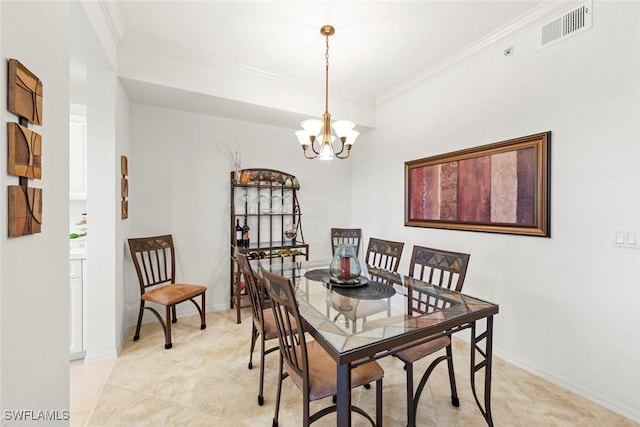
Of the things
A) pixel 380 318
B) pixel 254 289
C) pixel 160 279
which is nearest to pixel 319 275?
pixel 254 289

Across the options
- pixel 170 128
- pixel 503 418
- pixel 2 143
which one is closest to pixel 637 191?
pixel 503 418

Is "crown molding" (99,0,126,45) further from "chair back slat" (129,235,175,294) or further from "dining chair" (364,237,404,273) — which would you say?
"dining chair" (364,237,404,273)

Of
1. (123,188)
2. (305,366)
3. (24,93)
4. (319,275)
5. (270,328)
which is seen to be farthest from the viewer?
(123,188)

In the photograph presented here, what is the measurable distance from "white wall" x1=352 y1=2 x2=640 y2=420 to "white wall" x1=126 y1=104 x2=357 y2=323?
2.32 metres

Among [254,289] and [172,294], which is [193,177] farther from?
[254,289]

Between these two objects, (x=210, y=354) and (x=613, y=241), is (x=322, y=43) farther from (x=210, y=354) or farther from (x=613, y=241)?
(x=210, y=354)

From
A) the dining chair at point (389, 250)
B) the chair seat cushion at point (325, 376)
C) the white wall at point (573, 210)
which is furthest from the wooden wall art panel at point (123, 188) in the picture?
the white wall at point (573, 210)

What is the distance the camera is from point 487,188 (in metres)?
2.56

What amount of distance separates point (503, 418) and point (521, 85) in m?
2.46

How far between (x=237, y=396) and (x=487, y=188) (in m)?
2.65

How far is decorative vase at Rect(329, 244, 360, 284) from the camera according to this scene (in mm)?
2000

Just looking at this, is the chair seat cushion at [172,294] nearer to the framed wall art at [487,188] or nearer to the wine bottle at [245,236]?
the wine bottle at [245,236]

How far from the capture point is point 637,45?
5.72 feet

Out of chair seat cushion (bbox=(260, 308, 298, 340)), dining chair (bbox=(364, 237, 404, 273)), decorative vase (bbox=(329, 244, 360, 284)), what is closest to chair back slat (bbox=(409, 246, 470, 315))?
dining chair (bbox=(364, 237, 404, 273))
